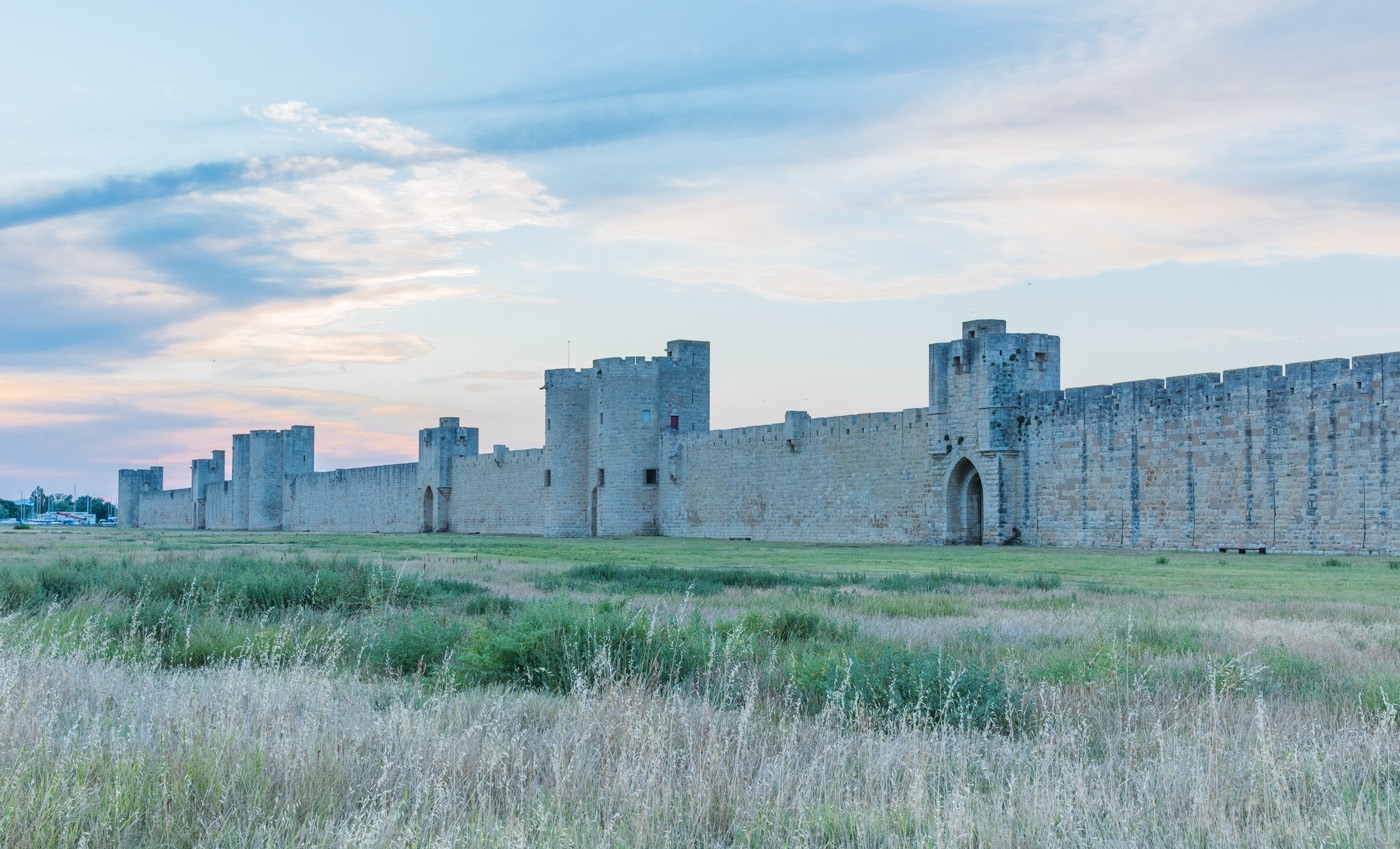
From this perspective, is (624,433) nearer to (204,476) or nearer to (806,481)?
(806,481)

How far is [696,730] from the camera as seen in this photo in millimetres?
6199

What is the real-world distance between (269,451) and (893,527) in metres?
54.1

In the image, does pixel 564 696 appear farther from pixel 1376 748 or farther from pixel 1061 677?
pixel 1376 748

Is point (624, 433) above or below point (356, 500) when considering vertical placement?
above

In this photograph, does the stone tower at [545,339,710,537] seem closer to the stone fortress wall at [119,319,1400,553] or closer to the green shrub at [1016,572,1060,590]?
the stone fortress wall at [119,319,1400,553]

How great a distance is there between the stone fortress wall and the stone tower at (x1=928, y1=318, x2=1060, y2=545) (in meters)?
0.05

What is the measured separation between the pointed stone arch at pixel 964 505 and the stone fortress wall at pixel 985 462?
0.18 ft

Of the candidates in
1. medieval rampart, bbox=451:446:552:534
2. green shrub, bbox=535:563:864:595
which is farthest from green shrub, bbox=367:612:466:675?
medieval rampart, bbox=451:446:552:534

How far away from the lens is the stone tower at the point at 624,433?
48.9 m

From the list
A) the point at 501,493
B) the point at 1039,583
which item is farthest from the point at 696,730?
the point at 501,493

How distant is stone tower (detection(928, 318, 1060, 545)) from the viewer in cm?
3469

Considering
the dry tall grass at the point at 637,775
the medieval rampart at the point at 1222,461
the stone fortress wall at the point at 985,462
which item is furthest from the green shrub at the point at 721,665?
the stone fortress wall at the point at 985,462

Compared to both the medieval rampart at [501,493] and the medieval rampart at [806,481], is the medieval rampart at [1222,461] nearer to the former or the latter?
the medieval rampart at [806,481]

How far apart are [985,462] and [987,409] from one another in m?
1.45
